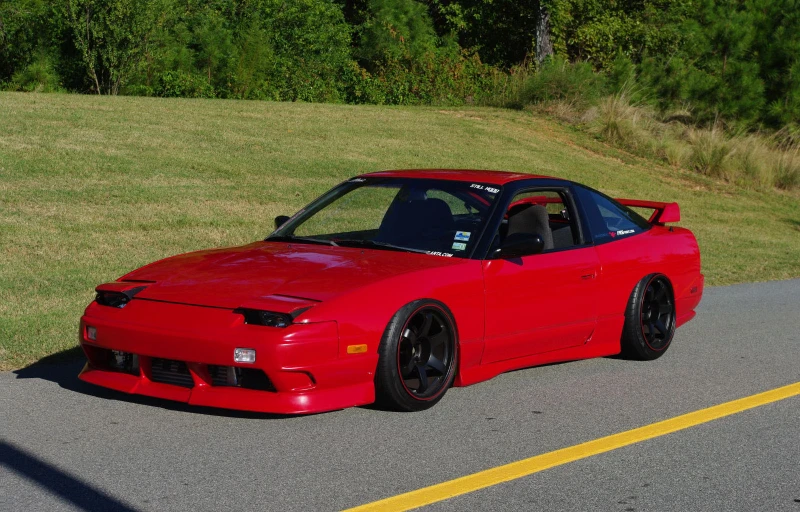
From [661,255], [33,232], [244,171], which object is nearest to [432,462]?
[661,255]

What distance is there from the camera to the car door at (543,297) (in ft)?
21.0

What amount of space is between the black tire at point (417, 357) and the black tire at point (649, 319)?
1916 mm

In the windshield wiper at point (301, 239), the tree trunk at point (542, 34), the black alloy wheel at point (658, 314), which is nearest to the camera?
the windshield wiper at point (301, 239)

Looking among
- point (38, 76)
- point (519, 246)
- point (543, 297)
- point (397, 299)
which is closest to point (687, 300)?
point (543, 297)

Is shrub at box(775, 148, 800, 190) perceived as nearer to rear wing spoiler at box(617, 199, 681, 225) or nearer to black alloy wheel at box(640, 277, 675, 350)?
rear wing spoiler at box(617, 199, 681, 225)

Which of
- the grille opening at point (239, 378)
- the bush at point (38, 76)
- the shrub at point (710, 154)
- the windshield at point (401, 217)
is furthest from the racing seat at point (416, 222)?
the bush at point (38, 76)

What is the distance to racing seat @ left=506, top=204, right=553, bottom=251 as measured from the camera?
7211 millimetres

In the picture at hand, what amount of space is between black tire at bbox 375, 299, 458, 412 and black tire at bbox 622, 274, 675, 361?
1.92 metres

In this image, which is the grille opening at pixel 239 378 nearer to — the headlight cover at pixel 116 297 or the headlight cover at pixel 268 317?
the headlight cover at pixel 268 317

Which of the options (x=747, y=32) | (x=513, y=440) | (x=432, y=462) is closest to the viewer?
(x=432, y=462)

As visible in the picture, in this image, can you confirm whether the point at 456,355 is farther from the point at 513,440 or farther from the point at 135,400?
the point at 135,400

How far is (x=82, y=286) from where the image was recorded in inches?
382

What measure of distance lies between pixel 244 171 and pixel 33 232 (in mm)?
5334

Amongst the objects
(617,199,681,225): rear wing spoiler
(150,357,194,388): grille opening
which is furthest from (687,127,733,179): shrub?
(150,357,194,388): grille opening
